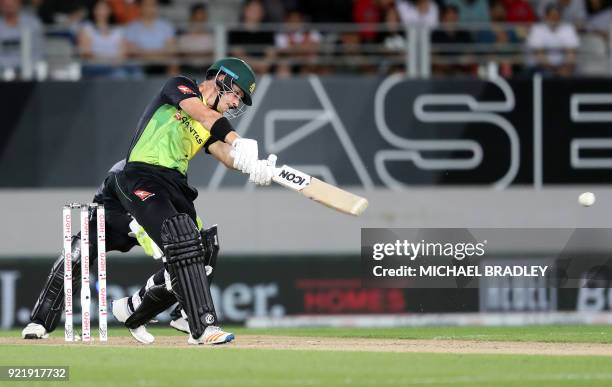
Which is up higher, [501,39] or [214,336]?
[501,39]

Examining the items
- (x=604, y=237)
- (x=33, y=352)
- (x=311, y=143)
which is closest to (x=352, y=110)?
(x=311, y=143)

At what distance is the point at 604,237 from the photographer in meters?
15.9

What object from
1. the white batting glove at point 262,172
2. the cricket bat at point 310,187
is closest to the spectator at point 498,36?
the cricket bat at point 310,187

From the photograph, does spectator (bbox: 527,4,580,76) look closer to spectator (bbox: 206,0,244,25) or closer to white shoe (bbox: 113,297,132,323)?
spectator (bbox: 206,0,244,25)

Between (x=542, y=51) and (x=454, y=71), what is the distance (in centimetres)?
99

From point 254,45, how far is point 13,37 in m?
2.51

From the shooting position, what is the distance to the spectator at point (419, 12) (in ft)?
54.4

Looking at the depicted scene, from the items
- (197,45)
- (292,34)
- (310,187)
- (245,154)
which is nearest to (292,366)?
(310,187)

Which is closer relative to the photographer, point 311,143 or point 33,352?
point 33,352

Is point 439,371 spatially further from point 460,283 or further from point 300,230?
point 300,230

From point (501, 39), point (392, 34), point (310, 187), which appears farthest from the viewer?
point (501, 39)

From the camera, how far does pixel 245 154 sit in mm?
8883

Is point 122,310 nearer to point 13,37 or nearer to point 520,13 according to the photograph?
point 13,37

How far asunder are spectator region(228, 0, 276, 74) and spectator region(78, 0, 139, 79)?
45.3 inches
